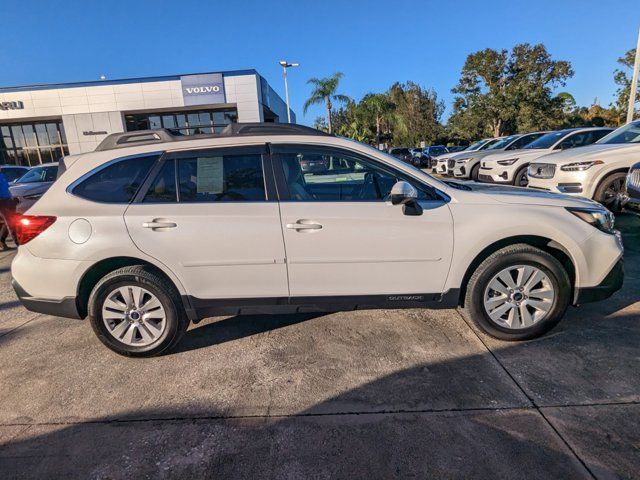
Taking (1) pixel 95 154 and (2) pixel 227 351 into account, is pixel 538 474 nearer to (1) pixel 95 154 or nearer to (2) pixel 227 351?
(2) pixel 227 351

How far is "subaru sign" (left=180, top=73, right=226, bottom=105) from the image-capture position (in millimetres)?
22984

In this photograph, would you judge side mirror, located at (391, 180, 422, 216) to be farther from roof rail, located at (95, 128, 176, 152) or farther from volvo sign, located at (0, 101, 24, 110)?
volvo sign, located at (0, 101, 24, 110)

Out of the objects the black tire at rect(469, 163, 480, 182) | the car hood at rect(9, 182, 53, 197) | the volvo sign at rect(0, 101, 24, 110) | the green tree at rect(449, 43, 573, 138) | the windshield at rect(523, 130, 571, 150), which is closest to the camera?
the car hood at rect(9, 182, 53, 197)

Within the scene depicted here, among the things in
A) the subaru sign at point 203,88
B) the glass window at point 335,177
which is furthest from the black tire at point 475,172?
the subaru sign at point 203,88

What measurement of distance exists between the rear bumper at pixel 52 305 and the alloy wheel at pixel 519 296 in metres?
3.47

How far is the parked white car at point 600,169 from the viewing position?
6832 mm

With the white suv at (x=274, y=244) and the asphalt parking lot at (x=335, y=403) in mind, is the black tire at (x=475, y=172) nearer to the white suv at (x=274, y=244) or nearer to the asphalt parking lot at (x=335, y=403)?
the asphalt parking lot at (x=335, y=403)

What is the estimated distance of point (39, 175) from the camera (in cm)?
973

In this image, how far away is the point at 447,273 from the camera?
10.4 feet

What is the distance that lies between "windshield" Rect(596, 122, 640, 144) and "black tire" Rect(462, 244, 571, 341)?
5.89m

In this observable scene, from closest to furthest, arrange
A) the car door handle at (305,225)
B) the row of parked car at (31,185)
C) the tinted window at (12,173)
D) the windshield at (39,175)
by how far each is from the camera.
Answer: the car door handle at (305,225)
the row of parked car at (31,185)
the windshield at (39,175)
the tinted window at (12,173)

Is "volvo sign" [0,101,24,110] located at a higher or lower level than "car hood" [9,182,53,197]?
higher

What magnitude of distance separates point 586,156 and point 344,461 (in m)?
7.38

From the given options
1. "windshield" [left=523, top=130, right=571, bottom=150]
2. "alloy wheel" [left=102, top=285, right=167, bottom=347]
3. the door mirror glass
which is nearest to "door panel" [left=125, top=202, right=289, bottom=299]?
"alloy wheel" [left=102, top=285, right=167, bottom=347]
